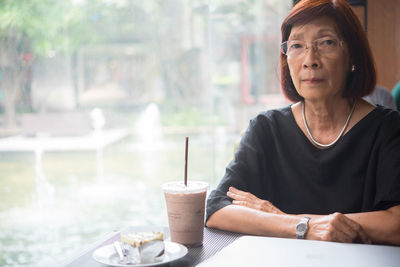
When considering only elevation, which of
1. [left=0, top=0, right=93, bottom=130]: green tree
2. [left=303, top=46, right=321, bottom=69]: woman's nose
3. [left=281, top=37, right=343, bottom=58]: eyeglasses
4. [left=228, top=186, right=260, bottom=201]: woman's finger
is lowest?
[left=228, top=186, right=260, bottom=201]: woman's finger

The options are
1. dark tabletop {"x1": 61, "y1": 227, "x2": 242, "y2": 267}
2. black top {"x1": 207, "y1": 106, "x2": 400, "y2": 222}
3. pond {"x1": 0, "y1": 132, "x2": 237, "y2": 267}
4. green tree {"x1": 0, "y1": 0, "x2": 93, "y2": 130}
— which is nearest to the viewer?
dark tabletop {"x1": 61, "y1": 227, "x2": 242, "y2": 267}

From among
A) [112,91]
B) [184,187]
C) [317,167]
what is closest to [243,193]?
[317,167]

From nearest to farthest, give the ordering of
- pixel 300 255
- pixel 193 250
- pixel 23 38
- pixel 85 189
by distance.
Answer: pixel 300 255
pixel 193 250
pixel 23 38
pixel 85 189

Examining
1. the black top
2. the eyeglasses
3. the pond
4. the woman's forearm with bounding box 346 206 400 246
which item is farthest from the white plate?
the pond

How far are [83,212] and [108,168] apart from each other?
0.64 meters

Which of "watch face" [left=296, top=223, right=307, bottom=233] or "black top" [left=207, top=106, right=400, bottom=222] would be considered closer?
"watch face" [left=296, top=223, right=307, bottom=233]

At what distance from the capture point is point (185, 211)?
3.34 ft

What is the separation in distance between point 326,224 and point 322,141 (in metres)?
0.40

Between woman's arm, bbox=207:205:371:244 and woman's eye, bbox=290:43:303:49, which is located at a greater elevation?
woman's eye, bbox=290:43:303:49

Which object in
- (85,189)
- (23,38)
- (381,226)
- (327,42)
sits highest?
(23,38)

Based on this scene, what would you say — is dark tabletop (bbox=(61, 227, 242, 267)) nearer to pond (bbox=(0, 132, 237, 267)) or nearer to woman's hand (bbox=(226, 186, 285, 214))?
woman's hand (bbox=(226, 186, 285, 214))

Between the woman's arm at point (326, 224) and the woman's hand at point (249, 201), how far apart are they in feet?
0.12

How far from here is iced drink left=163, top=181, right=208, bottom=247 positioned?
1.01 m

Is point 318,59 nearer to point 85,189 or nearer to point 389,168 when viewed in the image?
point 389,168
